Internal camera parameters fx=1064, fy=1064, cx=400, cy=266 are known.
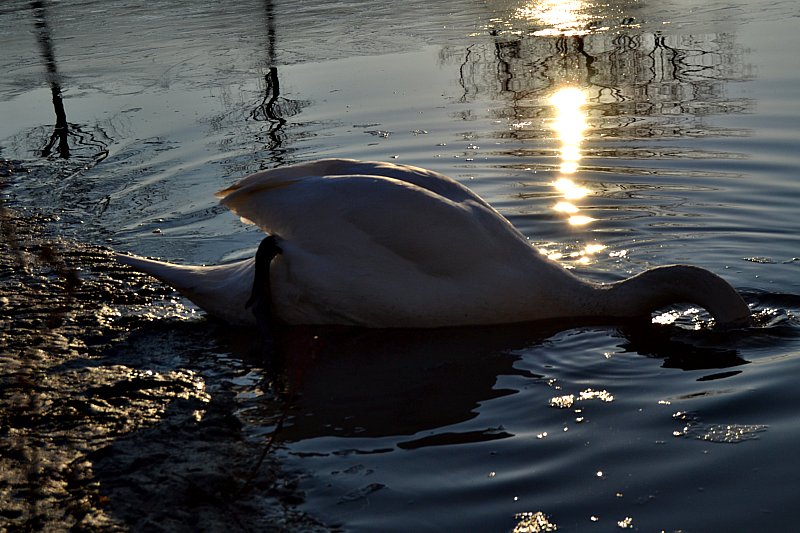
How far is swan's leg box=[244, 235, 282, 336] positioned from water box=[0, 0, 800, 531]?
0.24 meters

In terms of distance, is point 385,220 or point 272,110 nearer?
point 385,220

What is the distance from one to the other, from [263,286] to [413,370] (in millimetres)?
840

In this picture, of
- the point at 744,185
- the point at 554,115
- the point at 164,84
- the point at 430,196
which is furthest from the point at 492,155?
the point at 164,84

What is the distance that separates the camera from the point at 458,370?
4562 mm

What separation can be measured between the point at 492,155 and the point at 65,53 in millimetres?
7101

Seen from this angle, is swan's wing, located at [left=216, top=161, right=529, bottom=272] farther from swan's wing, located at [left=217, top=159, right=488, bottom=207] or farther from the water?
the water

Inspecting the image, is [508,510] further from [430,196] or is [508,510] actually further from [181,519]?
[430,196]

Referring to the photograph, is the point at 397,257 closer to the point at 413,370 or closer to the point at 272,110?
the point at 413,370

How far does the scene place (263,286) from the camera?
4.91m

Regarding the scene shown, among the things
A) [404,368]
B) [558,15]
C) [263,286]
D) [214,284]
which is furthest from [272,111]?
[404,368]

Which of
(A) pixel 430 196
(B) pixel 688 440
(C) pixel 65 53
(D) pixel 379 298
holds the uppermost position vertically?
(C) pixel 65 53

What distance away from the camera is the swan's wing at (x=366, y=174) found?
507cm

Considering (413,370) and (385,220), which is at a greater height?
(385,220)

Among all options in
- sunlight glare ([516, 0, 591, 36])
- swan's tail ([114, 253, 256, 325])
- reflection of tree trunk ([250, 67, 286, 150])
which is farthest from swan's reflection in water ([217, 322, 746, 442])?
sunlight glare ([516, 0, 591, 36])
